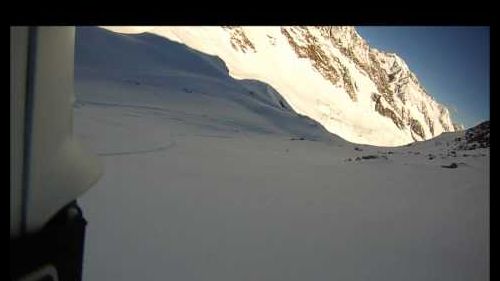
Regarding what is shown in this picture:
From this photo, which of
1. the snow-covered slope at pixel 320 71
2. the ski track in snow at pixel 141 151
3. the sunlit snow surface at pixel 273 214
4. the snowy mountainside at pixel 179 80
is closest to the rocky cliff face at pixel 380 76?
the snow-covered slope at pixel 320 71

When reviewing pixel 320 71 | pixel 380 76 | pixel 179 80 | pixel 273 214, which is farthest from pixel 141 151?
pixel 380 76

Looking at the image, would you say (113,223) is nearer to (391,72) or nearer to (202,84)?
(202,84)

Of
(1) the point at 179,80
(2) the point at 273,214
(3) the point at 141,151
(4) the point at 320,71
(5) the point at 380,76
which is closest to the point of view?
(2) the point at 273,214

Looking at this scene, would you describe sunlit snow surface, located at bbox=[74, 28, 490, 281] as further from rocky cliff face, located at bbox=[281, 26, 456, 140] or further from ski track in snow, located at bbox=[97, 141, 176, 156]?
rocky cliff face, located at bbox=[281, 26, 456, 140]

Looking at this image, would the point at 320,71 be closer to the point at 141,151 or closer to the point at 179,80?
the point at 179,80

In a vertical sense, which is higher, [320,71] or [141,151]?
[320,71]

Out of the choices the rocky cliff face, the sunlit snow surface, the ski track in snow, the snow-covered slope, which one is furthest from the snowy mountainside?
the rocky cliff face

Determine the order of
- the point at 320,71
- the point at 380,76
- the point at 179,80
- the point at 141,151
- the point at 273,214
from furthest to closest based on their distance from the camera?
the point at 380,76 → the point at 320,71 → the point at 179,80 → the point at 141,151 → the point at 273,214

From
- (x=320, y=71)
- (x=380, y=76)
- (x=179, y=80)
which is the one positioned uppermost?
(x=380, y=76)

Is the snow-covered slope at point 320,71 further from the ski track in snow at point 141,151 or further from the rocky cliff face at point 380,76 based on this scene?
the ski track in snow at point 141,151
